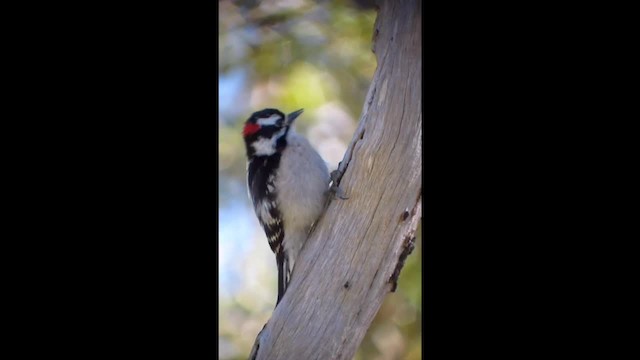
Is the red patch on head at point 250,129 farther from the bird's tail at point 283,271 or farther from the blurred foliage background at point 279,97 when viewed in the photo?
the bird's tail at point 283,271

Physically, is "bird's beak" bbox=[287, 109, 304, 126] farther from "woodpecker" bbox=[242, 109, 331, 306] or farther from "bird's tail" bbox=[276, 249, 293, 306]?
"bird's tail" bbox=[276, 249, 293, 306]

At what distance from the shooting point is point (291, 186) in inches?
114

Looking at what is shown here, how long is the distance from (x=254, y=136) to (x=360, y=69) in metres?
0.57

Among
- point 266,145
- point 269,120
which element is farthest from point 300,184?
point 269,120

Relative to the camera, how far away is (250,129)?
104 inches

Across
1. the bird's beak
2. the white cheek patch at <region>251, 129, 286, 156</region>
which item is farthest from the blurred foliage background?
the white cheek patch at <region>251, 129, 286, 156</region>

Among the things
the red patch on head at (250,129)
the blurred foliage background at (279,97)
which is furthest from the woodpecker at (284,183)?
the blurred foliage background at (279,97)

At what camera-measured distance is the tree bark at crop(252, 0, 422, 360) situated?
2.46 m

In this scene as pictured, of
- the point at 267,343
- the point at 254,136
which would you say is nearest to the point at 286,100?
the point at 254,136

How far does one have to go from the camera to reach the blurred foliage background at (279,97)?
2322 mm

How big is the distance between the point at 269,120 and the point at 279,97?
197mm

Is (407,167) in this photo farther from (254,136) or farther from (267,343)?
(267,343)

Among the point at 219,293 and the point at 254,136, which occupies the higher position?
the point at 254,136
